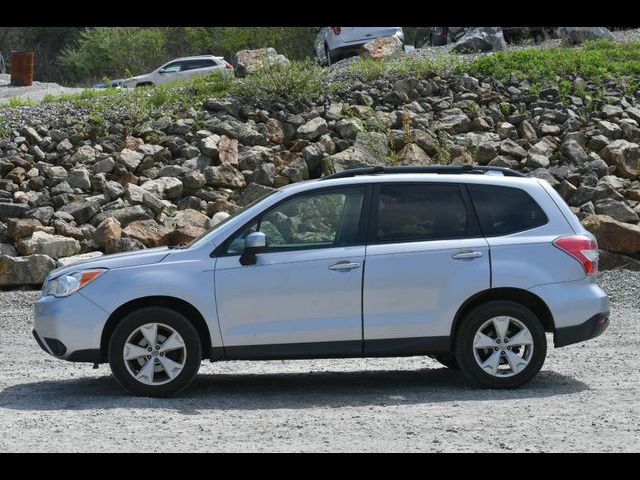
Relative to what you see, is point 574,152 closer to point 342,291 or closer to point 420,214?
point 420,214

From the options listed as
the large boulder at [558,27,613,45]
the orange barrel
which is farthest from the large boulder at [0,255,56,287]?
the orange barrel

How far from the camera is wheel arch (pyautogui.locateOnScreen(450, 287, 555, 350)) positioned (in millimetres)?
9250

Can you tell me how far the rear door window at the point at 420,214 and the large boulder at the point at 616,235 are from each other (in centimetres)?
739

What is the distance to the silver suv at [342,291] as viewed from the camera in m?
9.07

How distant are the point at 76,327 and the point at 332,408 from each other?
6.87 feet

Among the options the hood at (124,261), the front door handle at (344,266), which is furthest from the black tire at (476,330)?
the hood at (124,261)

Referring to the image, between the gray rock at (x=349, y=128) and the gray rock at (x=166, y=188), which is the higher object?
the gray rock at (x=349, y=128)

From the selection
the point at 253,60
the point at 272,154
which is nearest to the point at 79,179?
the point at 272,154

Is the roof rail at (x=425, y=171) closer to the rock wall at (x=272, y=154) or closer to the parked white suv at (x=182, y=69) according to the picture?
the rock wall at (x=272, y=154)

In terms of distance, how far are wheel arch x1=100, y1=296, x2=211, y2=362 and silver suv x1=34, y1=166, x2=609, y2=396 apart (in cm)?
1

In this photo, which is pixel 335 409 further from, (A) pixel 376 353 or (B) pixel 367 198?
(B) pixel 367 198

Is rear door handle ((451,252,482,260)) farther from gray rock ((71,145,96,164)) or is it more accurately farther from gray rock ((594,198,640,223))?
gray rock ((71,145,96,164))

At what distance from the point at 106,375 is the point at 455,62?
14123 mm

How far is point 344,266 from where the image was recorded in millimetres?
9133
